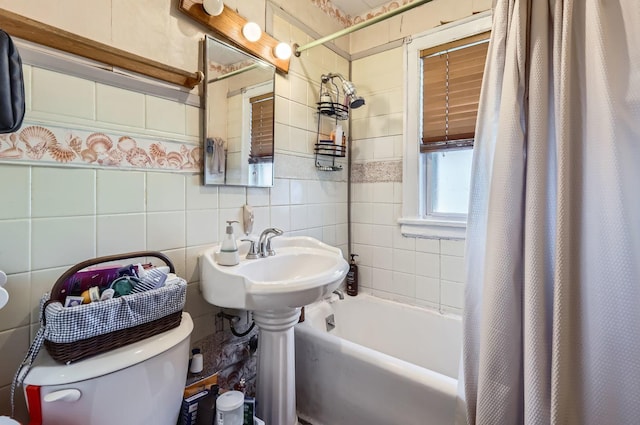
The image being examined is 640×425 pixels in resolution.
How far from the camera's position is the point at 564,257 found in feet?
2.75

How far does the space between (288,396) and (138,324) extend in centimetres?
78

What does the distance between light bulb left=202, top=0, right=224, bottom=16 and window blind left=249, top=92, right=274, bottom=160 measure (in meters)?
0.38

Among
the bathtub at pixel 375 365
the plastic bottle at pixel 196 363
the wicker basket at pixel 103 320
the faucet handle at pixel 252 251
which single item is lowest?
the bathtub at pixel 375 365

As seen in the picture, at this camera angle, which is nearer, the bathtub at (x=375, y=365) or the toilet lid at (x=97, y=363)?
the toilet lid at (x=97, y=363)

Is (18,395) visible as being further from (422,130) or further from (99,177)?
(422,130)

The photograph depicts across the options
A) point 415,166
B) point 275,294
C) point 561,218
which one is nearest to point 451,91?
point 415,166

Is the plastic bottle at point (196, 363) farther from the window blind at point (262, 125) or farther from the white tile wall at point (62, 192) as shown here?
the window blind at point (262, 125)

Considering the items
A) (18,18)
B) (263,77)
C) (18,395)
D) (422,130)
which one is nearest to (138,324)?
(18,395)

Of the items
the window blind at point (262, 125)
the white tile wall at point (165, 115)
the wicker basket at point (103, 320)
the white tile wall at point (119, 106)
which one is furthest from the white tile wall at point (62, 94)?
the window blind at point (262, 125)

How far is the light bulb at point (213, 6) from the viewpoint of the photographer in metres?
1.29

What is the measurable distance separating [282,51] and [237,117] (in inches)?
18.6

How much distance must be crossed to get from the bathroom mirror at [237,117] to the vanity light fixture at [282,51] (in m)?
0.08

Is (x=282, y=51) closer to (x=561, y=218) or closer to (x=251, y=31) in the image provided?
(x=251, y=31)

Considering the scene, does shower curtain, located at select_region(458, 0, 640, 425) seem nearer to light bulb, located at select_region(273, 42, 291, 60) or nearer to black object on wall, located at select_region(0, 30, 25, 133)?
light bulb, located at select_region(273, 42, 291, 60)
